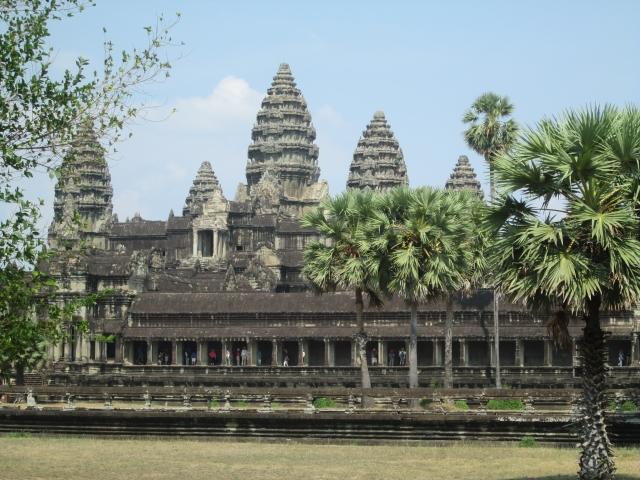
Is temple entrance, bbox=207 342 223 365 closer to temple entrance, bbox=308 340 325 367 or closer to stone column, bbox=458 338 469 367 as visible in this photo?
temple entrance, bbox=308 340 325 367

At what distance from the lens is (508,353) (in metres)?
80.4

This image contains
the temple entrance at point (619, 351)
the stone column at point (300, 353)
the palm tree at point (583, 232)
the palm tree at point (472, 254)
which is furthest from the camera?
the stone column at point (300, 353)

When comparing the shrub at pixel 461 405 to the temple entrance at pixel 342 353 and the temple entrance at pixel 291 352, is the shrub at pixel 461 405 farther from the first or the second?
the temple entrance at pixel 291 352

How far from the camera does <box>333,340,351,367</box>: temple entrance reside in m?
84.5

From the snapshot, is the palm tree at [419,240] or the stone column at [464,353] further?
the stone column at [464,353]

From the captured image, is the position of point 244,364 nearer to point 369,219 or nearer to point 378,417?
point 369,219

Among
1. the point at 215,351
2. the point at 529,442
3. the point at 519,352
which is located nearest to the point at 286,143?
the point at 215,351

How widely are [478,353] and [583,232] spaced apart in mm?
55697

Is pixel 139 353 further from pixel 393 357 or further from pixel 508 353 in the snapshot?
pixel 508 353

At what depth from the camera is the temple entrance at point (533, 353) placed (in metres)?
79.2

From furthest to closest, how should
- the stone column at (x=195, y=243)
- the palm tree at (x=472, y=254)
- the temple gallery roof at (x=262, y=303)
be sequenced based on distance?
1. the stone column at (x=195, y=243)
2. the temple gallery roof at (x=262, y=303)
3. the palm tree at (x=472, y=254)

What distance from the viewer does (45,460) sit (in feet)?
110

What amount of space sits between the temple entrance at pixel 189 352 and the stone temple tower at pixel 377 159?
238 ft

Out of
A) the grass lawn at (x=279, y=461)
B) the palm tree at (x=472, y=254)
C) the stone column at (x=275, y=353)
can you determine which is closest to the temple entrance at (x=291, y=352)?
the stone column at (x=275, y=353)
